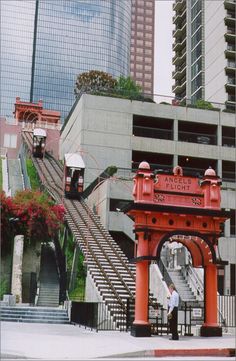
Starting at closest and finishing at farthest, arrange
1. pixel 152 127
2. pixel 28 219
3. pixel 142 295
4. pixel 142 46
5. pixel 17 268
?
pixel 142 295, pixel 17 268, pixel 28 219, pixel 152 127, pixel 142 46

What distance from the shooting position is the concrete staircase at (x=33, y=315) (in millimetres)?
24453

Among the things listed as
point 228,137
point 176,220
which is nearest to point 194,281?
point 176,220

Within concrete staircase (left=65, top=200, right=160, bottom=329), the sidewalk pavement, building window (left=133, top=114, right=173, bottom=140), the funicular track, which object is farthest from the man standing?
building window (left=133, top=114, right=173, bottom=140)

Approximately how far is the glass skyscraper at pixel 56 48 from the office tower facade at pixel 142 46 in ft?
98.8

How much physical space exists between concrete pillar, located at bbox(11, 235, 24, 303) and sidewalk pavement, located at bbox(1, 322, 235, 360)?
1063cm

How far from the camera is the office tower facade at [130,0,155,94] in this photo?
17425 centimetres

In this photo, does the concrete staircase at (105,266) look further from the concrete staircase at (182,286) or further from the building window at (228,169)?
the building window at (228,169)

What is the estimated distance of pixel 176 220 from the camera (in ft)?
68.0

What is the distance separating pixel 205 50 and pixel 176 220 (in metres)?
69.1

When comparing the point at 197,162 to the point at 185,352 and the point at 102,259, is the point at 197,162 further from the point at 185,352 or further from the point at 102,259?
the point at 185,352

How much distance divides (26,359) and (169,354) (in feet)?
13.5

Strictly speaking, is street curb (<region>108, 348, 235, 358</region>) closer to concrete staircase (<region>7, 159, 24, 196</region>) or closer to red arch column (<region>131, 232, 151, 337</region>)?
red arch column (<region>131, 232, 151, 337</region>)

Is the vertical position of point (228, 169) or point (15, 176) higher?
point (228, 169)

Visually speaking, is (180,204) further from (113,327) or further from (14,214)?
(14,214)
